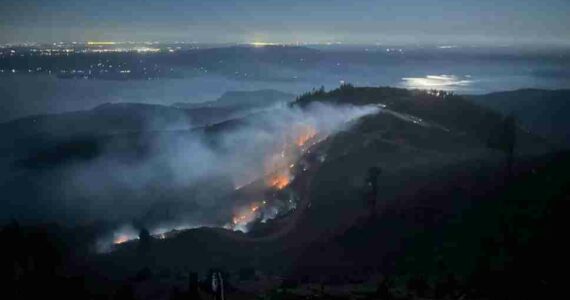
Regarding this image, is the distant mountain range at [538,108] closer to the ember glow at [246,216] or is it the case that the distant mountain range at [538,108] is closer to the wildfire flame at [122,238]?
the ember glow at [246,216]

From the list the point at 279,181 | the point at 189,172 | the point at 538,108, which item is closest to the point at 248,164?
the point at 189,172

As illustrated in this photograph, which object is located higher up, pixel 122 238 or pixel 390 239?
pixel 390 239

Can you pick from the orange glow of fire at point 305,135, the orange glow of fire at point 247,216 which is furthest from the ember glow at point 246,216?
the orange glow of fire at point 305,135

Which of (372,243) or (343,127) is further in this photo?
(343,127)

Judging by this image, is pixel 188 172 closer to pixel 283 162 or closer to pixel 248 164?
pixel 248 164

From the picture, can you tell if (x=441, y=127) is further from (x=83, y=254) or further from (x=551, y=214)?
(x=83, y=254)

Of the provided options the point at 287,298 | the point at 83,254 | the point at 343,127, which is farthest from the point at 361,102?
the point at 287,298

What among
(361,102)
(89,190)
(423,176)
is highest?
(361,102)

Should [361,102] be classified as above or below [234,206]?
above

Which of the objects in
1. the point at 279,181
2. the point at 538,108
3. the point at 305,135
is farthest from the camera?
the point at 538,108

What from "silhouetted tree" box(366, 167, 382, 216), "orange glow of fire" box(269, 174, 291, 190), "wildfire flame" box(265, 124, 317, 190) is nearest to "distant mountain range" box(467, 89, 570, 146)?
"wildfire flame" box(265, 124, 317, 190)

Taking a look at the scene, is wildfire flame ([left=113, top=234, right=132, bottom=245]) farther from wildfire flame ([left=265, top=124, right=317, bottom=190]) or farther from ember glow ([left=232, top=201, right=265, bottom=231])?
wildfire flame ([left=265, top=124, right=317, bottom=190])
